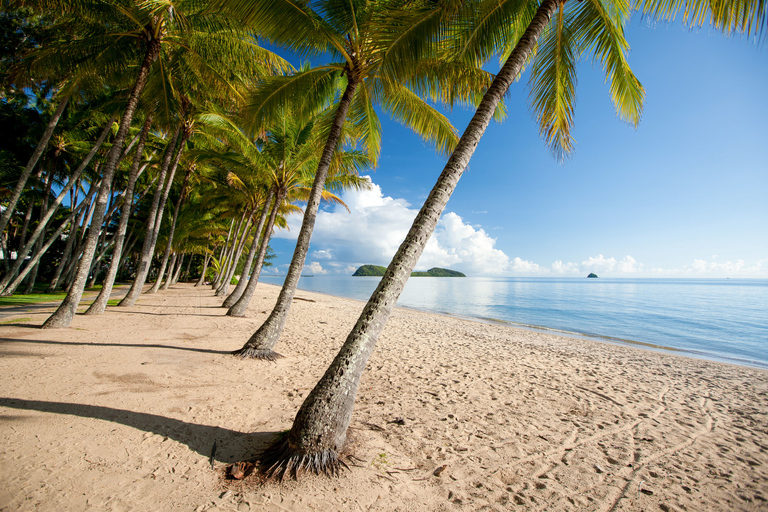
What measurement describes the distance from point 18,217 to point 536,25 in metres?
25.5

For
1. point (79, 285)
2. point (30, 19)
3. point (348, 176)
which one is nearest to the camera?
point (79, 285)

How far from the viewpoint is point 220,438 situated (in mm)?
2869

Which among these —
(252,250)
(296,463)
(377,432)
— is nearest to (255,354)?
(377,432)

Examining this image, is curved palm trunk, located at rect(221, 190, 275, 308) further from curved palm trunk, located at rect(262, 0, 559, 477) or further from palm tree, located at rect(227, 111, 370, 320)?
curved palm trunk, located at rect(262, 0, 559, 477)

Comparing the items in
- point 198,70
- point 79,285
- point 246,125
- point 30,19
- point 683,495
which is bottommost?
point 683,495

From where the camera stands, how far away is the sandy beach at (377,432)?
2242 mm

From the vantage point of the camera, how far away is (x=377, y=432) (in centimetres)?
324

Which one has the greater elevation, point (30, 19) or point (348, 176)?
point (30, 19)

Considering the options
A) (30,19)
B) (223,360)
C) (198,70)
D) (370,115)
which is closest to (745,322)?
(370,115)

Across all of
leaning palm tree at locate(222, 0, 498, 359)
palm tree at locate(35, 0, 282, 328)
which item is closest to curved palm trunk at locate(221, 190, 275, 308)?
palm tree at locate(35, 0, 282, 328)

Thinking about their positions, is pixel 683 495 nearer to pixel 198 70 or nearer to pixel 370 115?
pixel 370 115

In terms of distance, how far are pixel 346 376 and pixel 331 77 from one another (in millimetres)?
6352

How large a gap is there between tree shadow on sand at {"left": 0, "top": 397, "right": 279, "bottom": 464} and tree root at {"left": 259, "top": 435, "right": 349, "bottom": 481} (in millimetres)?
306

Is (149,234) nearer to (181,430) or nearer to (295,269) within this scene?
(295,269)
